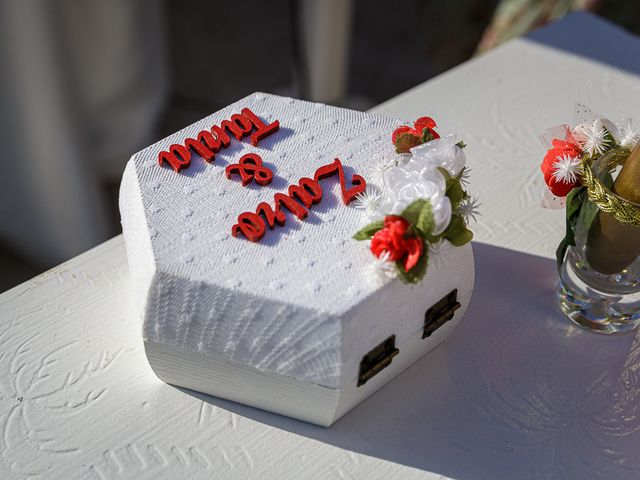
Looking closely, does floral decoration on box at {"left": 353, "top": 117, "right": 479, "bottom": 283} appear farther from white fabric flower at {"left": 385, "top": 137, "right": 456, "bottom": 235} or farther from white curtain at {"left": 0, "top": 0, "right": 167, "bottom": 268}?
white curtain at {"left": 0, "top": 0, "right": 167, "bottom": 268}

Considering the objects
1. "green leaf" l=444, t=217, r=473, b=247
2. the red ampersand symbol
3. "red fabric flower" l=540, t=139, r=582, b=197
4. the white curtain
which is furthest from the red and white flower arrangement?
the white curtain

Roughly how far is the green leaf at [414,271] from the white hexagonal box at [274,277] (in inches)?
0.5

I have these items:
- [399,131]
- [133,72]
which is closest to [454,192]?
[399,131]

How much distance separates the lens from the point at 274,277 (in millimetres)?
593

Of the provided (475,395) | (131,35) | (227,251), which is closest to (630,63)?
(475,395)

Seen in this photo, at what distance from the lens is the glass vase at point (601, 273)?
0.65 metres

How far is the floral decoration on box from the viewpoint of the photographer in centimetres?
59

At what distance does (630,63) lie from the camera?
1059 millimetres

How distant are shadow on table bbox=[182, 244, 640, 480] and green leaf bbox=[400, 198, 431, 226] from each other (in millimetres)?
158

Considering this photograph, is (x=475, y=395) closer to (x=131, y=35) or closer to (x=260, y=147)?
(x=260, y=147)

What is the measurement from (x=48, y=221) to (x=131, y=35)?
375 millimetres

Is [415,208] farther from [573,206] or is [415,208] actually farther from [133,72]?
[133,72]

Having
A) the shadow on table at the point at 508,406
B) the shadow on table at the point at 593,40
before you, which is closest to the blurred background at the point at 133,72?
the shadow on table at the point at 593,40

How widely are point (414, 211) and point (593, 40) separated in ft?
2.08
